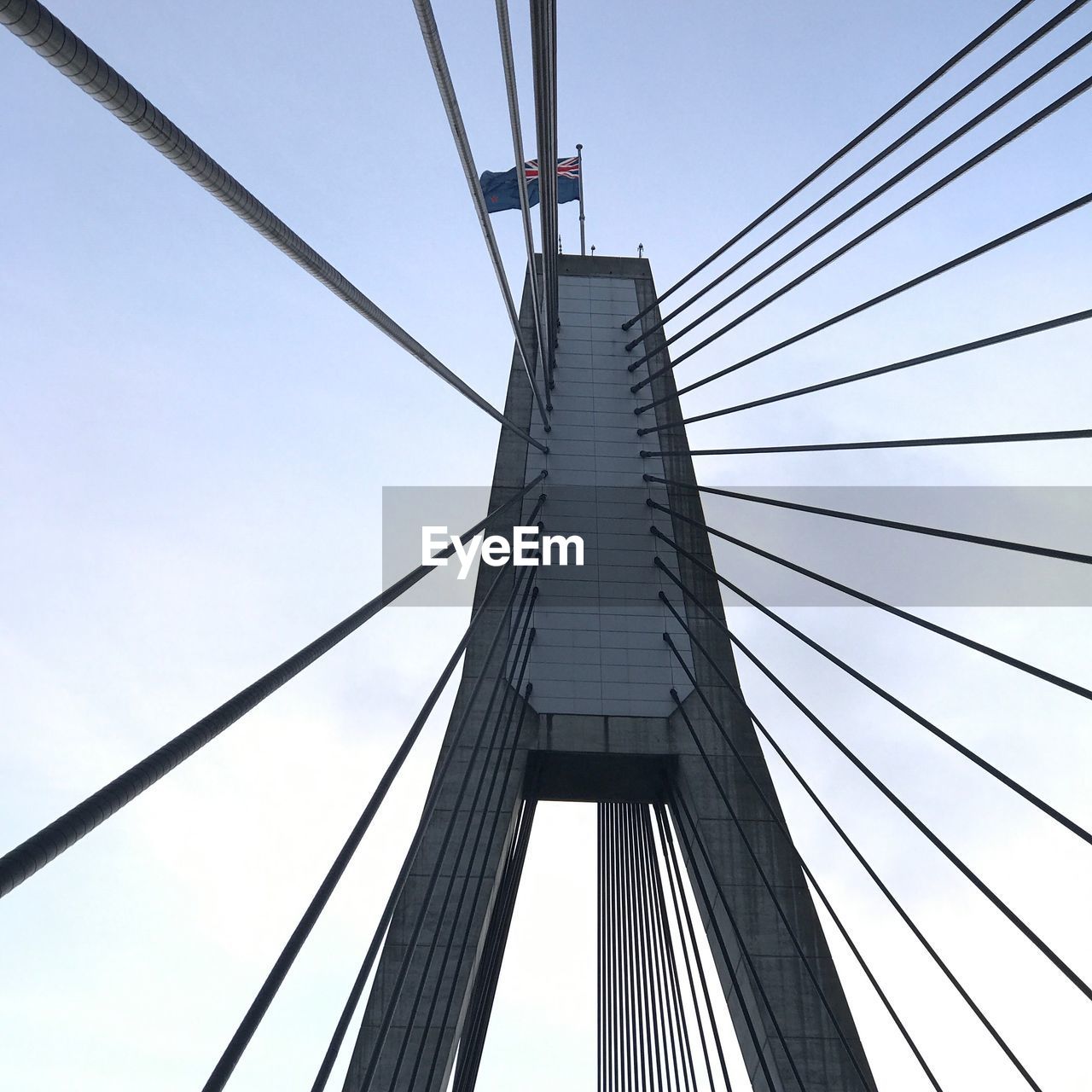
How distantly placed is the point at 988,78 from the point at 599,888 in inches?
560

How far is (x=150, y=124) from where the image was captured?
11.7 feet

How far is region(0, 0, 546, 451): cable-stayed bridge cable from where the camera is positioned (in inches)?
114

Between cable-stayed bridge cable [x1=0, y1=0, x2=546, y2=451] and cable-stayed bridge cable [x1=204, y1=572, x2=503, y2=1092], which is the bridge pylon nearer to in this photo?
cable-stayed bridge cable [x1=204, y1=572, x2=503, y2=1092]

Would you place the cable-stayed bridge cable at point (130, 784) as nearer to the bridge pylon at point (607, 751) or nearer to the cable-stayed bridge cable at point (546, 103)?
the bridge pylon at point (607, 751)

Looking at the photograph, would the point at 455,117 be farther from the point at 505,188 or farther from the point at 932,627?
the point at 505,188

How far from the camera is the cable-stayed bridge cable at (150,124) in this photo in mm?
2906

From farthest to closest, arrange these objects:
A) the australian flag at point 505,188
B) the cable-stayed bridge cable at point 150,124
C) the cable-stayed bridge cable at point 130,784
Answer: the australian flag at point 505,188
the cable-stayed bridge cable at point 150,124
the cable-stayed bridge cable at point 130,784

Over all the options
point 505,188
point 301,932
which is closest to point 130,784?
point 301,932

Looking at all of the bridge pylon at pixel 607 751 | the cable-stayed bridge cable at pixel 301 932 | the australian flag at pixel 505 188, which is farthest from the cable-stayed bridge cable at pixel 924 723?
the australian flag at pixel 505 188

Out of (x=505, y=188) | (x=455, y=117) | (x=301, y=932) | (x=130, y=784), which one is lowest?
(x=301, y=932)

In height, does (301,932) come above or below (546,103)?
below

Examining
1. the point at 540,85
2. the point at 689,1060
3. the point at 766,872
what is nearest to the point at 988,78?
the point at 540,85

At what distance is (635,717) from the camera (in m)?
13.4

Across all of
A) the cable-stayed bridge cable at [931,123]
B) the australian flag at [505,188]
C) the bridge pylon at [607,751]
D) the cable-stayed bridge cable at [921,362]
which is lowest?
the bridge pylon at [607,751]
